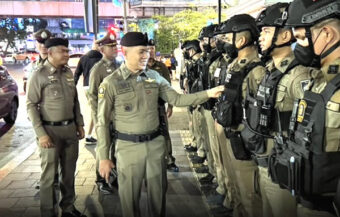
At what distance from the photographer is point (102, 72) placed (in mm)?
5355

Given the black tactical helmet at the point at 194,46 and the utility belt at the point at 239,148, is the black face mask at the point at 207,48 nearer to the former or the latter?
the black tactical helmet at the point at 194,46

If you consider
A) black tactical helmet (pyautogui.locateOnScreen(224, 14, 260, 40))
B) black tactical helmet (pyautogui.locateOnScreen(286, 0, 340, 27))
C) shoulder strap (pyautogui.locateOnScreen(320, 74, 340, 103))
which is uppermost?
black tactical helmet (pyautogui.locateOnScreen(224, 14, 260, 40))

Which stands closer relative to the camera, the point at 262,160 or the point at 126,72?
the point at 262,160

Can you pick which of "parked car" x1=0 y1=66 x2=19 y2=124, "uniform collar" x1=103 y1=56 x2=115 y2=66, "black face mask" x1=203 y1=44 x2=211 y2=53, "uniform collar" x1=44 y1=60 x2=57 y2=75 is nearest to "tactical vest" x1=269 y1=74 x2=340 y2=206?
"uniform collar" x1=44 y1=60 x2=57 y2=75

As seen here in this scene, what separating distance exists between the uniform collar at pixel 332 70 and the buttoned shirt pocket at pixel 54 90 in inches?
122

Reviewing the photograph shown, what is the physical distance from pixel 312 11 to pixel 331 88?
50 centimetres

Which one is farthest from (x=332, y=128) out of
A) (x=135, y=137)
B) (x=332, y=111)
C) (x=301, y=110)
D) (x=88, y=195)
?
(x=88, y=195)

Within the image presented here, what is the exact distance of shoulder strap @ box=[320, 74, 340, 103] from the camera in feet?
6.20

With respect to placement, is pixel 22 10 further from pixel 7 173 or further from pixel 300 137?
pixel 300 137

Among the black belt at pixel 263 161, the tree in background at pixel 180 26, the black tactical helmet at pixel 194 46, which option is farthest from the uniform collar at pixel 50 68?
the tree in background at pixel 180 26

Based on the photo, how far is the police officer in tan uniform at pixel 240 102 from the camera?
11.7 feet

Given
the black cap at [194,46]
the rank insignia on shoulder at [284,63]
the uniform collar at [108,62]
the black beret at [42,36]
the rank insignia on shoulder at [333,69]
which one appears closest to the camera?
the rank insignia on shoulder at [333,69]

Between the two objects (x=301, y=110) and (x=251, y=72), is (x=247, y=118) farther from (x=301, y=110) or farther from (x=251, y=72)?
(x=301, y=110)

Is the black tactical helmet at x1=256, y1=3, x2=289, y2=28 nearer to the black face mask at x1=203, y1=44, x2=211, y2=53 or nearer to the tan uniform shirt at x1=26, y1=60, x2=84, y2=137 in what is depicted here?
the tan uniform shirt at x1=26, y1=60, x2=84, y2=137
